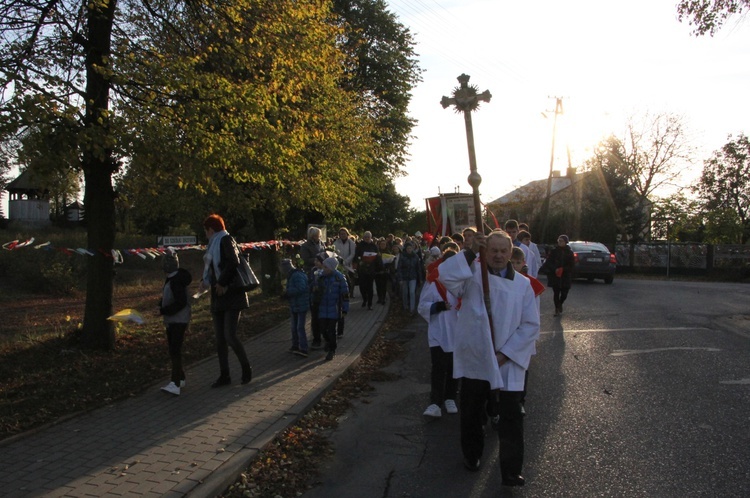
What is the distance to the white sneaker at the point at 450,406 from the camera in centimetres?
616

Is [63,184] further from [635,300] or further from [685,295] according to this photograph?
[685,295]

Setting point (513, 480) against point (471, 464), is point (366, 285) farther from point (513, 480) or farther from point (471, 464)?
point (513, 480)

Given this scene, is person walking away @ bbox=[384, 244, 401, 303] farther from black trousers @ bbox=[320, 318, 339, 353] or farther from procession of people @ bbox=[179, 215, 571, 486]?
black trousers @ bbox=[320, 318, 339, 353]

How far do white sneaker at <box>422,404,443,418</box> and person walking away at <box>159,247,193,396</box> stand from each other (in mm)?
2566

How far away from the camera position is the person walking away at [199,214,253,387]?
6629 millimetres

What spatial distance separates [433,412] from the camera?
6031 millimetres

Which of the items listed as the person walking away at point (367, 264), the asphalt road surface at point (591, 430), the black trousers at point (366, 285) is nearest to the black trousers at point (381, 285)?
the person walking away at point (367, 264)

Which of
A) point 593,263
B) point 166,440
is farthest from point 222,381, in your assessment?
point 593,263

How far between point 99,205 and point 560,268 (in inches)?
363

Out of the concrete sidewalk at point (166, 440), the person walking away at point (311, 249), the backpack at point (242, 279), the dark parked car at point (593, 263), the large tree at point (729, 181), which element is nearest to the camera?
the concrete sidewalk at point (166, 440)

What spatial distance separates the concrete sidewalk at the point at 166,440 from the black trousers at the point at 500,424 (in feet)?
5.29

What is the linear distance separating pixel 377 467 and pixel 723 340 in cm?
781

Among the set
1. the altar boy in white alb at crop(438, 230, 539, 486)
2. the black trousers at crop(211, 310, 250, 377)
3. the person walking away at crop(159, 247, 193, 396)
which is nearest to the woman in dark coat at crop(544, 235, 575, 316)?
the black trousers at crop(211, 310, 250, 377)

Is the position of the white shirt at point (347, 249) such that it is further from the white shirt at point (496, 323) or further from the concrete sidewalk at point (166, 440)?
the white shirt at point (496, 323)
